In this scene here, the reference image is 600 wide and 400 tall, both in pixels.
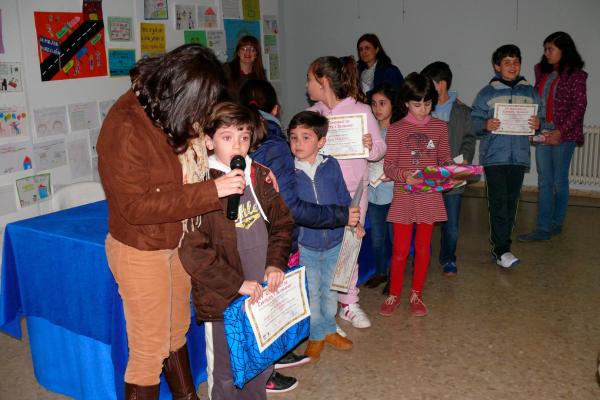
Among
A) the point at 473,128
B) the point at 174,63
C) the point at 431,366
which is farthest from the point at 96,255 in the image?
the point at 473,128

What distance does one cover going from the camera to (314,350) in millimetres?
2951

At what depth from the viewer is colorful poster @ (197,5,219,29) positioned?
17.8 feet

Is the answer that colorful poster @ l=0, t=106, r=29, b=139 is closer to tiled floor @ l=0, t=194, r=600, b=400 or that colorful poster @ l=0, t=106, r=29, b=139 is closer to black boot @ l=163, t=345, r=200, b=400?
tiled floor @ l=0, t=194, r=600, b=400

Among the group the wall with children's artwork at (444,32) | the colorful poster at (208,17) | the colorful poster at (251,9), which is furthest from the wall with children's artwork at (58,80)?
the wall with children's artwork at (444,32)

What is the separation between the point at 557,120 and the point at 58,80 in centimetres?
365

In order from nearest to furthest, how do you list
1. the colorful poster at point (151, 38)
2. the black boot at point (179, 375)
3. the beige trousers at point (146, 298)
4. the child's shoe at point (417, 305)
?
the beige trousers at point (146, 298), the black boot at point (179, 375), the child's shoe at point (417, 305), the colorful poster at point (151, 38)

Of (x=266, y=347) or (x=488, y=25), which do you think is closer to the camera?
(x=266, y=347)

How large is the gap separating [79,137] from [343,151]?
214 centimetres

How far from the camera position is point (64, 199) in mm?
3107

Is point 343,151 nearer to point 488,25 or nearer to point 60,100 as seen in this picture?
point 60,100

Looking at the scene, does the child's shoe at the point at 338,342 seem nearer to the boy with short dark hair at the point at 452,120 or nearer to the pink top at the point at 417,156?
the pink top at the point at 417,156

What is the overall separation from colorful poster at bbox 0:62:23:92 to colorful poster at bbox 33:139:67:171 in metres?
0.39

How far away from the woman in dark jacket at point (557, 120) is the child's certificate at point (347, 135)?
2.07m

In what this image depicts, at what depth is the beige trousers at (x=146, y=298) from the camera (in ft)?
6.48
